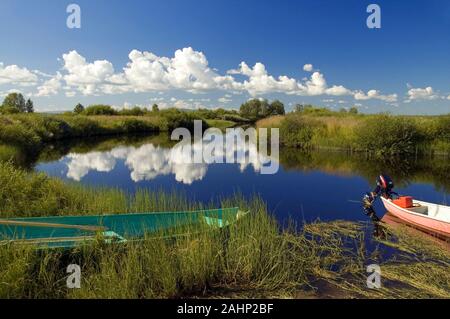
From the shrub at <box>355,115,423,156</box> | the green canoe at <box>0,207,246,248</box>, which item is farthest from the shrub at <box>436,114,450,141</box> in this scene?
the green canoe at <box>0,207,246,248</box>

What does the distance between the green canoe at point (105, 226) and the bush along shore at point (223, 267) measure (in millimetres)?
185

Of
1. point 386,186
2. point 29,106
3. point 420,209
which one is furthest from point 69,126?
point 29,106

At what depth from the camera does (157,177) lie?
14.8 metres

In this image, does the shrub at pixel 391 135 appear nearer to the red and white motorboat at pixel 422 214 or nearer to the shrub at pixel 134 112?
the red and white motorboat at pixel 422 214

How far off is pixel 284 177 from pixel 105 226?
10.1 metres

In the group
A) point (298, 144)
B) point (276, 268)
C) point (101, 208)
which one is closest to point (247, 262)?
point (276, 268)

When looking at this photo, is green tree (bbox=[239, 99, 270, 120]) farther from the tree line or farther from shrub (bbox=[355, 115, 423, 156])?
shrub (bbox=[355, 115, 423, 156])

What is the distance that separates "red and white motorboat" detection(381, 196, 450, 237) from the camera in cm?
815

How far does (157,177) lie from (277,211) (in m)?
6.51

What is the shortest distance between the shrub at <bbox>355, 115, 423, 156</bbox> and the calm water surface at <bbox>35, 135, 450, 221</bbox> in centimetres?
171

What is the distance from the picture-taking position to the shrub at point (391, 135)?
2123 cm
